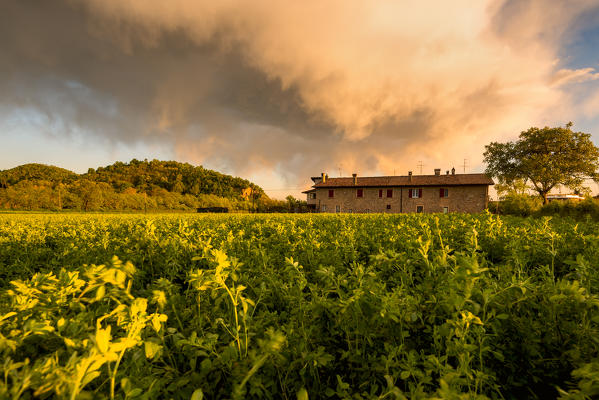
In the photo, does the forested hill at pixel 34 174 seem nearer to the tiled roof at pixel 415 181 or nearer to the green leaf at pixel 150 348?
the tiled roof at pixel 415 181

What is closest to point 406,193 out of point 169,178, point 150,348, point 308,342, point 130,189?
point 308,342

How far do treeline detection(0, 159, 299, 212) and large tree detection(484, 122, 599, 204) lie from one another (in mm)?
44572

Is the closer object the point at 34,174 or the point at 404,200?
the point at 404,200

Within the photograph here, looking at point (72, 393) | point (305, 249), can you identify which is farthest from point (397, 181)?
point (72, 393)

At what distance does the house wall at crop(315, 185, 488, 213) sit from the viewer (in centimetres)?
4312

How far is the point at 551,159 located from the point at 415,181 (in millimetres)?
18698

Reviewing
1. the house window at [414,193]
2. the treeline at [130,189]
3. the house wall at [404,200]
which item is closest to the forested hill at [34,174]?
the treeline at [130,189]

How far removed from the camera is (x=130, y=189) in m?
76.6

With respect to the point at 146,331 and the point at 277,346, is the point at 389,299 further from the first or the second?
the point at 146,331

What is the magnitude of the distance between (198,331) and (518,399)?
7.09 feet

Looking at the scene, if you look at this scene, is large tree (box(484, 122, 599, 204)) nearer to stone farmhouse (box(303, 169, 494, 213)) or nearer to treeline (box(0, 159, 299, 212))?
stone farmhouse (box(303, 169, 494, 213))

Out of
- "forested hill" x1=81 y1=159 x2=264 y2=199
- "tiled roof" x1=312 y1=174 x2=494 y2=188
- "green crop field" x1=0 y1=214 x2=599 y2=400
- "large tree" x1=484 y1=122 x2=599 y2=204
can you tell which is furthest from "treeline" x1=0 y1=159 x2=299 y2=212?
"green crop field" x1=0 y1=214 x2=599 y2=400

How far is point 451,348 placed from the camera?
1296 mm

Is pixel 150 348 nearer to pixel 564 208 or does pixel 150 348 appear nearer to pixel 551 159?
pixel 564 208
